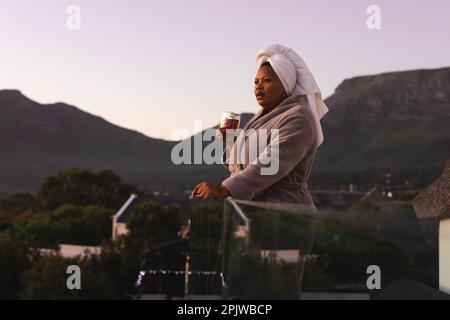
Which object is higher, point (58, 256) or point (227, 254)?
point (227, 254)

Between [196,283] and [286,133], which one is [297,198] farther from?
[196,283]

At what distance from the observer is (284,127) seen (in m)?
1.98

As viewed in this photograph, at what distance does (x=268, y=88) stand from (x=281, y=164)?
34 centimetres

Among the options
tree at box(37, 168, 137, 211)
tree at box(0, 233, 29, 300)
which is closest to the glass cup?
tree at box(0, 233, 29, 300)

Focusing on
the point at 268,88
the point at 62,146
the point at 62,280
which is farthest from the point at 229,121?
the point at 62,146

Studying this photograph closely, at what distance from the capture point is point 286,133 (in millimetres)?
1965

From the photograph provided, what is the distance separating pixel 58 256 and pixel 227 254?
42308 mm

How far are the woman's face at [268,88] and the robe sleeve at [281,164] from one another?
0.20m

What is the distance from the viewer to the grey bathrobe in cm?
192

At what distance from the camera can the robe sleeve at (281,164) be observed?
1.91 meters

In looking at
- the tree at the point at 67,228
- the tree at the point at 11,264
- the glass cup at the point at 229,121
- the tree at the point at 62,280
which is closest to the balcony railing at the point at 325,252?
the glass cup at the point at 229,121

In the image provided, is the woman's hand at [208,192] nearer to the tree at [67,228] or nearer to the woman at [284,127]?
the woman at [284,127]

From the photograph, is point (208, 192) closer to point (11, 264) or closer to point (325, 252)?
point (325, 252)
